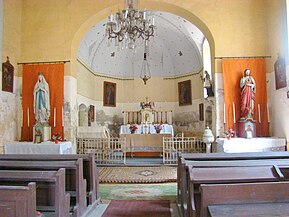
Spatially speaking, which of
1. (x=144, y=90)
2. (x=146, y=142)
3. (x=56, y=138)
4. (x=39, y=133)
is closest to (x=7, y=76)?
(x=39, y=133)

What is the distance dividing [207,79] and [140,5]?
11.5 feet

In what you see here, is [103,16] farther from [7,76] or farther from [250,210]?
[250,210]

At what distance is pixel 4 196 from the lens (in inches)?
100

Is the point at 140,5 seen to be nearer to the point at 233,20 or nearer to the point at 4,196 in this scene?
the point at 233,20

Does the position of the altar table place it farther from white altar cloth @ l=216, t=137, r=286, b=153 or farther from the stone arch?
white altar cloth @ l=216, t=137, r=286, b=153

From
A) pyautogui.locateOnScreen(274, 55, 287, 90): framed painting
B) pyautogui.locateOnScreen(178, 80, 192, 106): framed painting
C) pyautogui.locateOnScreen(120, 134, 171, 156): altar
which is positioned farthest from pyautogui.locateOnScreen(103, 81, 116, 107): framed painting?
pyautogui.locateOnScreen(274, 55, 287, 90): framed painting

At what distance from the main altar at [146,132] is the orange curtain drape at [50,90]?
298 cm

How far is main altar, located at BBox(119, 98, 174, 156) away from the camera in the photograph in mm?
10391

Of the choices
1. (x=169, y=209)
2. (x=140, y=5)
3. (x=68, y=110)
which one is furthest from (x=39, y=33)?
(x=169, y=209)

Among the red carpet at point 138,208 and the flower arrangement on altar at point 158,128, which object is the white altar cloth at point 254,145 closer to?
the red carpet at point 138,208

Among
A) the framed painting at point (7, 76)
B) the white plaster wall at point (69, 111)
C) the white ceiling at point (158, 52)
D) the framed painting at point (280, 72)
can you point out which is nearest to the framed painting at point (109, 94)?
the white ceiling at point (158, 52)

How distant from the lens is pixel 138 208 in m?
4.77

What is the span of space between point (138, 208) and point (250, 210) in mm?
2770

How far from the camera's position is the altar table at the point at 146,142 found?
10.4 m
